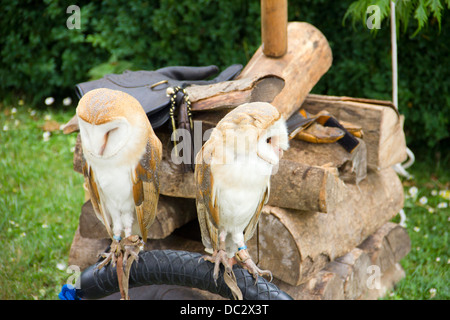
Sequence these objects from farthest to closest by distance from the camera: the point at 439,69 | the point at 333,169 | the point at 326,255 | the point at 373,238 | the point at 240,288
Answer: the point at 439,69, the point at 373,238, the point at 326,255, the point at 333,169, the point at 240,288

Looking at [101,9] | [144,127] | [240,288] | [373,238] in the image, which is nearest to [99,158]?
[144,127]

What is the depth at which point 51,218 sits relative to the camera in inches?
138

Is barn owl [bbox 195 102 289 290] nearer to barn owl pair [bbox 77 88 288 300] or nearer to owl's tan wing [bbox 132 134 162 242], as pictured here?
barn owl pair [bbox 77 88 288 300]

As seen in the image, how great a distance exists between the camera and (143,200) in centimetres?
130

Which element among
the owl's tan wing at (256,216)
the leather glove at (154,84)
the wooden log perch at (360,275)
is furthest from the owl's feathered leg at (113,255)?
the wooden log perch at (360,275)

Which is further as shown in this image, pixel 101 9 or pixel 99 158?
pixel 101 9

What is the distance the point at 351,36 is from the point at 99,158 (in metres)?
3.46

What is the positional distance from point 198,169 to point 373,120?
4.88 feet

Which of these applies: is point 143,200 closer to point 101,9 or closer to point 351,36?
point 351,36

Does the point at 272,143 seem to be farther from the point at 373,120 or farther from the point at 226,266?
the point at 373,120

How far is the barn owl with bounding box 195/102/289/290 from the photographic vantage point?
1.08 meters

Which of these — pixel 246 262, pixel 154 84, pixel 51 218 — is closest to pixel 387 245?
pixel 154 84

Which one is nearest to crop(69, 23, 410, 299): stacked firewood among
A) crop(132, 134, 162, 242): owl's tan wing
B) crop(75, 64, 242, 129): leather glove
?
crop(75, 64, 242, 129): leather glove

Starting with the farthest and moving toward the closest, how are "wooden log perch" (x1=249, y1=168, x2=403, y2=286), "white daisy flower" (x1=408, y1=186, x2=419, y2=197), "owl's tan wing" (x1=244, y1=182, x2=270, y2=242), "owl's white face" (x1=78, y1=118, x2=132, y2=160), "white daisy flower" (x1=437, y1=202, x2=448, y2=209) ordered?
"white daisy flower" (x1=408, y1=186, x2=419, y2=197) < "white daisy flower" (x1=437, y1=202, x2=448, y2=209) < "wooden log perch" (x1=249, y1=168, x2=403, y2=286) < "owl's tan wing" (x1=244, y1=182, x2=270, y2=242) < "owl's white face" (x1=78, y1=118, x2=132, y2=160)
